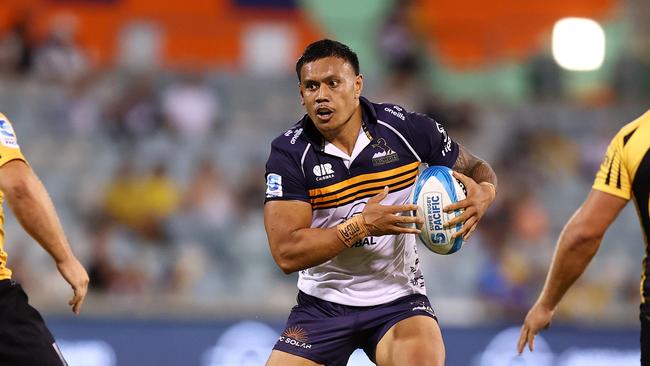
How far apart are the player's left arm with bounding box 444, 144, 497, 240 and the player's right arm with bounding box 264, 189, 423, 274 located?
0.69ft

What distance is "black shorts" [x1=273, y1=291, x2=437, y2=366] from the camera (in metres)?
5.98

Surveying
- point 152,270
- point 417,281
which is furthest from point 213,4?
point 417,281

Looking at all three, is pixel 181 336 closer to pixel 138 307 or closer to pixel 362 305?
pixel 138 307

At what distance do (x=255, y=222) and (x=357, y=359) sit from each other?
2.75 meters

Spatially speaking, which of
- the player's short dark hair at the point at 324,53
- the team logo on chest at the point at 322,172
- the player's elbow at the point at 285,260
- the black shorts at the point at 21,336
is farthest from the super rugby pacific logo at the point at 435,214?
the black shorts at the point at 21,336

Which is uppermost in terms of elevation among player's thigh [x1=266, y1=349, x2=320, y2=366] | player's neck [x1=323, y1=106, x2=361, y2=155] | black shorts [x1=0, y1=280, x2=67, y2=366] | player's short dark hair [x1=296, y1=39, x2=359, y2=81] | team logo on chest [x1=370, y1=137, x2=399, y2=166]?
player's short dark hair [x1=296, y1=39, x2=359, y2=81]

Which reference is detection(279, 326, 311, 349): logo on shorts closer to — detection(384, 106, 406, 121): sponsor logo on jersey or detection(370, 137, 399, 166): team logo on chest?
detection(370, 137, 399, 166): team logo on chest

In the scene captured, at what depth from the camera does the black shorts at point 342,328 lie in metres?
5.98

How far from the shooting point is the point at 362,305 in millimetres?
6016

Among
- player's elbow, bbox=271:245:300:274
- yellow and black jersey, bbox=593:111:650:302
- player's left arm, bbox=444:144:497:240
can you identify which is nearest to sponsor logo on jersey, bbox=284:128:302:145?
player's elbow, bbox=271:245:300:274

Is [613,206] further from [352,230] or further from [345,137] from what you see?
[345,137]

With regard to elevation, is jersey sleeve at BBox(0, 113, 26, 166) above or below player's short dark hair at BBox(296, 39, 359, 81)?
below

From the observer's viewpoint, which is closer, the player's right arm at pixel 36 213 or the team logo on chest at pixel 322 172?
the player's right arm at pixel 36 213

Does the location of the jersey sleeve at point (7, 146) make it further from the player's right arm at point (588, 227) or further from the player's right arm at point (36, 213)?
the player's right arm at point (588, 227)
